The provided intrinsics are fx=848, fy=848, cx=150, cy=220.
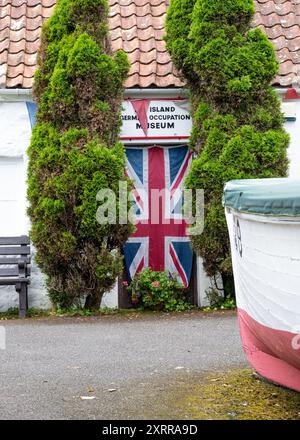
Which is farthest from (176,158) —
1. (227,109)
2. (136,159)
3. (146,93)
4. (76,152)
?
(76,152)

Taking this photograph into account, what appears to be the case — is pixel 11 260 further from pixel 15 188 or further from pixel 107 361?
pixel 107 361

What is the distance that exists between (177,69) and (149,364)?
5.11 meters

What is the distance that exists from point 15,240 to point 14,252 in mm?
181

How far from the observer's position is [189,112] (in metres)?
11.8

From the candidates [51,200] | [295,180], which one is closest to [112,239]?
[51,200]

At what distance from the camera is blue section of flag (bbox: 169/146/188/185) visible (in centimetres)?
1205

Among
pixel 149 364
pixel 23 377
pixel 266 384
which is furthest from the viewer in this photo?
pixel 149 364

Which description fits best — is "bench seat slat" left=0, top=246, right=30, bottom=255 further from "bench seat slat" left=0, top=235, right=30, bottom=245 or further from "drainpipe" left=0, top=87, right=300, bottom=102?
"drainpipe" left=0, top=87, right=300, bottom=102

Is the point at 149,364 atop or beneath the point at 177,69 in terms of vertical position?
beneath

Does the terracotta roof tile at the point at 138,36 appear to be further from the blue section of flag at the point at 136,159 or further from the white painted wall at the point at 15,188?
the blue section of flag at the point at 136,159

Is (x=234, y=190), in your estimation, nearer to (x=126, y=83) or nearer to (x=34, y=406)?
(x=34, y=406)

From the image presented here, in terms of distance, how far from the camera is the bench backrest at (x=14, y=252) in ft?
37.0

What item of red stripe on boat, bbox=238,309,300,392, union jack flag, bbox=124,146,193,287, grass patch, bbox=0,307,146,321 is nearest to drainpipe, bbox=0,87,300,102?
union jack flag, bbox=124,146,193,287

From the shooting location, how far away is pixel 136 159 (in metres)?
12.0
